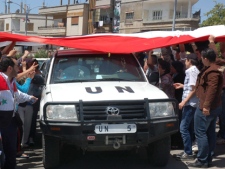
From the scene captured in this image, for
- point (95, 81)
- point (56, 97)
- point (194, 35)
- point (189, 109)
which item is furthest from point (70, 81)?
point (194, 35)

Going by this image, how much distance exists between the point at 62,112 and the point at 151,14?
164ft

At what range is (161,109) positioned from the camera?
621 centimetres

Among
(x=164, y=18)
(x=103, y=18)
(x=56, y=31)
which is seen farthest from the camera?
(x=56, y=31)

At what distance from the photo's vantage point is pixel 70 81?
7078mm

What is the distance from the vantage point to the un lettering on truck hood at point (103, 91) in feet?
20.0

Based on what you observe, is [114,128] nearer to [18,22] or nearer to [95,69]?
[95,69]

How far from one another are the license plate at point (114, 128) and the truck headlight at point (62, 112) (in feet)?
1.19

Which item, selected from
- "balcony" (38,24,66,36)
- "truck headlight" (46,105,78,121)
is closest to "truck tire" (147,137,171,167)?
"truck headlight" (46,105,78,121)

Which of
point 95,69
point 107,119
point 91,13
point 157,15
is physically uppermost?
point 91,13

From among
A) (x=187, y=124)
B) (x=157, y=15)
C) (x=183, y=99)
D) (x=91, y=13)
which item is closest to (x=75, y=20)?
(x=91, y=13)

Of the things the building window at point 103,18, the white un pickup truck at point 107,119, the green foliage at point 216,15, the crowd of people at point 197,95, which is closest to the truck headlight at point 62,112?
the white un pickup truck at point 107,119

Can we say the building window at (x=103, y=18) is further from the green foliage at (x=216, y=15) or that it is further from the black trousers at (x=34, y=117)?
the black trousers at (x=34, y=117)

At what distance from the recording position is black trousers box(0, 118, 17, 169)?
5.77m

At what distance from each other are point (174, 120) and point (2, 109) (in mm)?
2412
